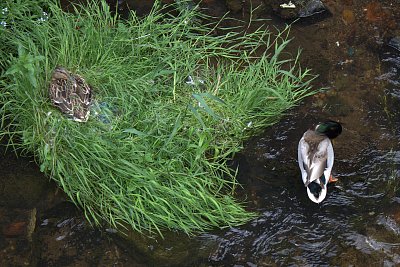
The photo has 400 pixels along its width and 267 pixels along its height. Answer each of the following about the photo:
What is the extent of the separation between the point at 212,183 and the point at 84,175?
96 cm

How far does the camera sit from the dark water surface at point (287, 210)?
4.40 m

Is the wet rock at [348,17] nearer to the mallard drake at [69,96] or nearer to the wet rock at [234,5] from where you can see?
the wet rock at [234,5]

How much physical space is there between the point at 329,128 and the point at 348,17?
1.74 meters

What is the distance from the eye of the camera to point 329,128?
15.8 feet

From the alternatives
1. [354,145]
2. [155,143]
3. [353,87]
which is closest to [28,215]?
[155,143]

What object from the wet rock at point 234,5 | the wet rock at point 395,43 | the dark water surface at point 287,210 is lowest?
the dark water surface at point 287,210

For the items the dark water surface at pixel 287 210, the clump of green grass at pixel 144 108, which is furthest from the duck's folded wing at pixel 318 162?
the clump of green grass at pixel 144 108

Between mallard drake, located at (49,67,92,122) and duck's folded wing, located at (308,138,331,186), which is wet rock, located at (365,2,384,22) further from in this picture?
mallard drake, located at (49,67,92,122)

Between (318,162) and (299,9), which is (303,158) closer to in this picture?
(318,162)

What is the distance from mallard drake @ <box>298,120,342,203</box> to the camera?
15.0 feet

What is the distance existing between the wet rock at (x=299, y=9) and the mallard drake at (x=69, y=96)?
7.62 ft

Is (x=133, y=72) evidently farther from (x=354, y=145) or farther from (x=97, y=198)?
(x=354, y=145)

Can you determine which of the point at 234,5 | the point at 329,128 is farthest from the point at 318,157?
the point at 234,5

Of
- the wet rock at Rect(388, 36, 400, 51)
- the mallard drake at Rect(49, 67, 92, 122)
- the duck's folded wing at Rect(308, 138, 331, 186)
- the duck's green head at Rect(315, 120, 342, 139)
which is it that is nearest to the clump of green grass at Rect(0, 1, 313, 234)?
the mallard drake at Rect(49, 67, 92, 122)
